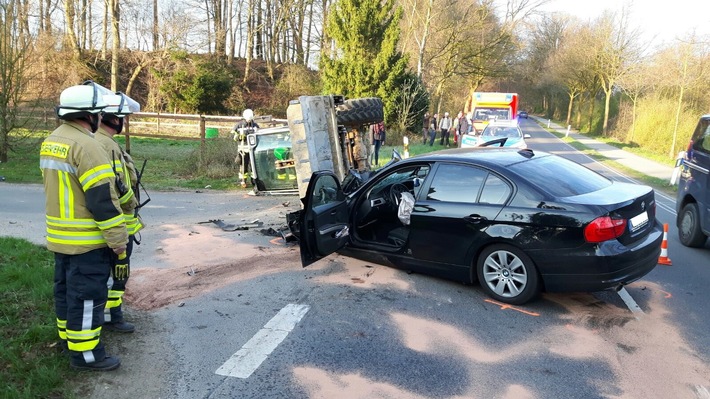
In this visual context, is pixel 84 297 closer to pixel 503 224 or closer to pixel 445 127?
pixel 503 224

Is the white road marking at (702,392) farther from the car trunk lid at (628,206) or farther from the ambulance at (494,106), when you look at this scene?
the ambulance at (494,106)

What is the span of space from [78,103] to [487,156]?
148 inches

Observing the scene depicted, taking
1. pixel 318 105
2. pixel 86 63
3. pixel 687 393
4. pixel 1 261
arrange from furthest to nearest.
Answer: pixel 86 63 → pixel 318 105 → pixel 1 261 → pixel 687 393

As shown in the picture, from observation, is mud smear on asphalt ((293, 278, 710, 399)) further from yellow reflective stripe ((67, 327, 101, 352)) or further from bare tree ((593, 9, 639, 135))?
bare tree ((593, 9, 639, 135))

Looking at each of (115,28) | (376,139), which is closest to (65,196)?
(376,139)

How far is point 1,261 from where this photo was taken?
5523 mm

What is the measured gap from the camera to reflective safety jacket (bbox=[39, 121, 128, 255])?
10.9ft

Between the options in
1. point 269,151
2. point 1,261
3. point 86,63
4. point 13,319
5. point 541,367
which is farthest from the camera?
point 86,63

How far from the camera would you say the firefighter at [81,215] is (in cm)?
334

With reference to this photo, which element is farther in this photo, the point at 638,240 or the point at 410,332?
the point at 638,240

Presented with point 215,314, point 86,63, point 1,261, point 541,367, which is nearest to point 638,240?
point 541,367

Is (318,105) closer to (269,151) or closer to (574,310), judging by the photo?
(269,151)

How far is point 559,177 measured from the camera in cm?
514

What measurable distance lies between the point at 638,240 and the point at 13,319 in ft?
17.4
